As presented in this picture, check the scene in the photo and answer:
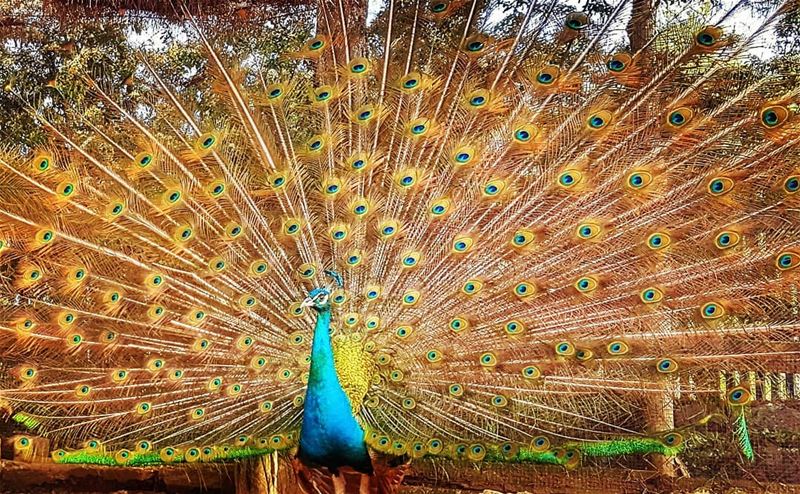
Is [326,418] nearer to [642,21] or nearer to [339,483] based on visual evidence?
[339,483]

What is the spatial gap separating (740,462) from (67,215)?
13.9 ft

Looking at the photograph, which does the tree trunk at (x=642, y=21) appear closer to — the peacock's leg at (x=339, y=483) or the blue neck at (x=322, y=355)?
the blue neck at (x=322, y=355)

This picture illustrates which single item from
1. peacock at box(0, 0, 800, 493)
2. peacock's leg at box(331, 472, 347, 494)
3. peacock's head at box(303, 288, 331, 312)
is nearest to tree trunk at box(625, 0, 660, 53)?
peacock at box(0, 0, 800, 493)

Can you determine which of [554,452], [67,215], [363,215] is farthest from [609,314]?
[67,215]

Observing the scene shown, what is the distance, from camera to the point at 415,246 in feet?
12.4

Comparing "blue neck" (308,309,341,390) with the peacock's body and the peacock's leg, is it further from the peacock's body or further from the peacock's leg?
the peacock's leg

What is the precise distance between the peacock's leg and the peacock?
9cm

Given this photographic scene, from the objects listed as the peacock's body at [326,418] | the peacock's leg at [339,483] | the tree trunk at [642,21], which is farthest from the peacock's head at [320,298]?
the tree trunk at [642,21]

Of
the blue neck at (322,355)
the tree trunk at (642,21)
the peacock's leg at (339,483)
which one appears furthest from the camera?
the peacock's leg at (339,483)

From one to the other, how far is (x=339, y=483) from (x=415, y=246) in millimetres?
1202

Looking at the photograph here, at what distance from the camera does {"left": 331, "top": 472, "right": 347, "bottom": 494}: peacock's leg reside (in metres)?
3.68

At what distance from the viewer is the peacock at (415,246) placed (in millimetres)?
3340

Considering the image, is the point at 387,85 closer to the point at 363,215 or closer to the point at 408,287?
the point at 363,215

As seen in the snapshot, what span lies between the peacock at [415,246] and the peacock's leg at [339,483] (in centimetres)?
9
